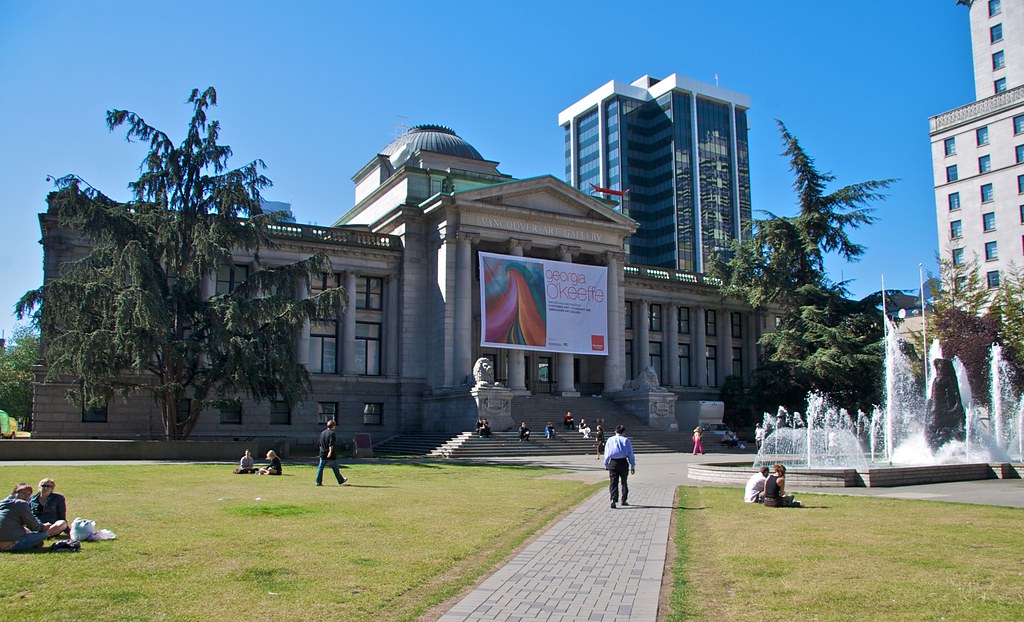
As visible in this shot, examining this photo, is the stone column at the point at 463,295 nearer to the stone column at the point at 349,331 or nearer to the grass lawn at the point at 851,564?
the stone column at the point at 349,331

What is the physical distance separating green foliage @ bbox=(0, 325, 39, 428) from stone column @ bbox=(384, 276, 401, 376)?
44448mm

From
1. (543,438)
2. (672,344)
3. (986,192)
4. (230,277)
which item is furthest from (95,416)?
(986,192)

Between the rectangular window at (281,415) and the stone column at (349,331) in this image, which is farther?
the stone column at (349,331)

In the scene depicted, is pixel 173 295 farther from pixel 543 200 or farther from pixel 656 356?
pixel 656 356

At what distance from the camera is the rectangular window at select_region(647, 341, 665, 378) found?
65.1 metres

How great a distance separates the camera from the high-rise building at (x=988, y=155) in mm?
67562

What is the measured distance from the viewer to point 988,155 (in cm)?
6988

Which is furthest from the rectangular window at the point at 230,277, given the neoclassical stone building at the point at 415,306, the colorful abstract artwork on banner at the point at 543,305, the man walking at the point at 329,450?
the man walking at the point at 329,450

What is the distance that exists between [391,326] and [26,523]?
4247 cm

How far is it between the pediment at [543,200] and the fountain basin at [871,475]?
29.5 m

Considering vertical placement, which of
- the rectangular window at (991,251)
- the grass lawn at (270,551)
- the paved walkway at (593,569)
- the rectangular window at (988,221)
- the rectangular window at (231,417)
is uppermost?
the rectangular window at (988,221)

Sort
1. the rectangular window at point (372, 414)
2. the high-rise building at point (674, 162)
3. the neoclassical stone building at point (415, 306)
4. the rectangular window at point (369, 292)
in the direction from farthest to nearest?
the high-rise building at point (674, 162), the rectangular window at point (369, 292), the rectangular window at point (372, 414), the neoclassical stone building at point (415, 306)

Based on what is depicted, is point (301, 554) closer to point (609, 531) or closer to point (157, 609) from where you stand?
point (157, 609)

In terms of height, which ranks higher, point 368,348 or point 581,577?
point 368,348
